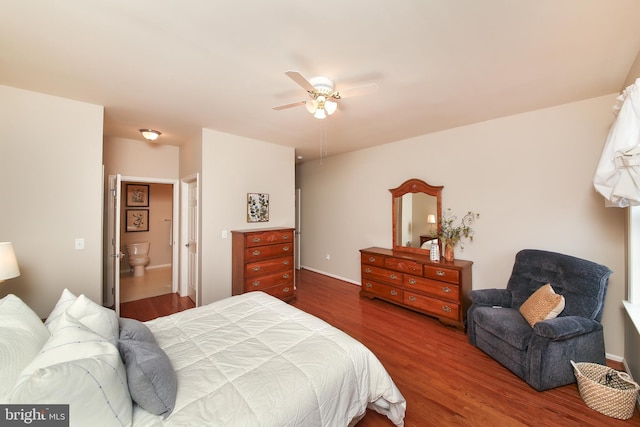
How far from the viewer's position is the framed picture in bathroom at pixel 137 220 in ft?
17.8

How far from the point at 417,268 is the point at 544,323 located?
1466 millimetres

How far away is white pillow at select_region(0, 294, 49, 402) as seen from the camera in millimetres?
960

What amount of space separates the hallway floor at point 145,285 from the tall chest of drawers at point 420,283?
11.8 feet

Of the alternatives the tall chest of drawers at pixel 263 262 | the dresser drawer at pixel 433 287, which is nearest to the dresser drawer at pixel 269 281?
the tall chest of drawers at pixel 263 262

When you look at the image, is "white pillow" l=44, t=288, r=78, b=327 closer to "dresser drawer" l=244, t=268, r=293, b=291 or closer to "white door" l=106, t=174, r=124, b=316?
"white door" l=106, t=174, r=124, b=316

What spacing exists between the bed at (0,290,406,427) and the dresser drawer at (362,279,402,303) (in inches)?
79.3

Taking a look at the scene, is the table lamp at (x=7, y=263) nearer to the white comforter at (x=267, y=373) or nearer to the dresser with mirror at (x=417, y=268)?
the white comforter at (x=267, y=373)

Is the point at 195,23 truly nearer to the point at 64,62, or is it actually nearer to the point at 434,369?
the point at 64,62

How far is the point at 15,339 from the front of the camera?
3.70 ft

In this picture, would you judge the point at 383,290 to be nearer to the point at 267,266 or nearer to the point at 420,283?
the point at 420,283

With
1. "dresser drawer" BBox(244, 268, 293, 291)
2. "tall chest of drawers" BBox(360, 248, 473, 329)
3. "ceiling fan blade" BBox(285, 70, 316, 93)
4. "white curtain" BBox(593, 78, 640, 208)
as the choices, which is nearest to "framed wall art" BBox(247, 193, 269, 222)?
"dresser drawer" BBox(244, 268, 293, 291)

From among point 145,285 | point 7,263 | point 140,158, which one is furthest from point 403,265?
point 145,285

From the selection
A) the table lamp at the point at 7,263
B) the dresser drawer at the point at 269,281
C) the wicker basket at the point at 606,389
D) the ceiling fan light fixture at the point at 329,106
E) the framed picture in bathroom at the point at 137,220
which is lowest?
the wicker basket at the point at 606,389

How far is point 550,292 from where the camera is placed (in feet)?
7.39
